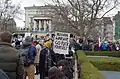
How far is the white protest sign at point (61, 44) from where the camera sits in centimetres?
1317

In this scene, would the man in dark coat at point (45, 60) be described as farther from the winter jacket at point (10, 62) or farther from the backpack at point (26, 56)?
the winter jacket at point (10, 62)

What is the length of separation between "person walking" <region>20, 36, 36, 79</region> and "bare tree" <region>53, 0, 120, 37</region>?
30989 millimetres

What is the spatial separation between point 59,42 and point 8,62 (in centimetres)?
785

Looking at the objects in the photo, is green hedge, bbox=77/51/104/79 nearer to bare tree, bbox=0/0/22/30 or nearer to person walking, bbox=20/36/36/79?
person walking, bbox=20/36/36/79

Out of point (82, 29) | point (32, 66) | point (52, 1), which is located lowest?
point (32, 66)

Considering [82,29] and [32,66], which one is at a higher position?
[82,29]

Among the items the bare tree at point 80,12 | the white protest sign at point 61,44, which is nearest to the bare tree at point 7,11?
the bare tree at point 80,12

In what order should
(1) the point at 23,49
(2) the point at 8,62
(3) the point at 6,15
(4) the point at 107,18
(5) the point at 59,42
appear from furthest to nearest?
(3) the point at 6,15
(4) the point at 107,18
(5) the point at 59,42
(1) the point at 23,49
(2) the point at 8,62

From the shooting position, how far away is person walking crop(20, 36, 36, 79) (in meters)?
9.72

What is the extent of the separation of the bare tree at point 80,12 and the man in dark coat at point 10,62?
3564cm

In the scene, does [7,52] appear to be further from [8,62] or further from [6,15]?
[6,15]

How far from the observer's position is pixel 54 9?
43.6m

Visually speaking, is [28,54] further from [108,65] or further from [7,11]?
[7,11]

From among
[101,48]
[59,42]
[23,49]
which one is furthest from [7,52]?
[101,48]
